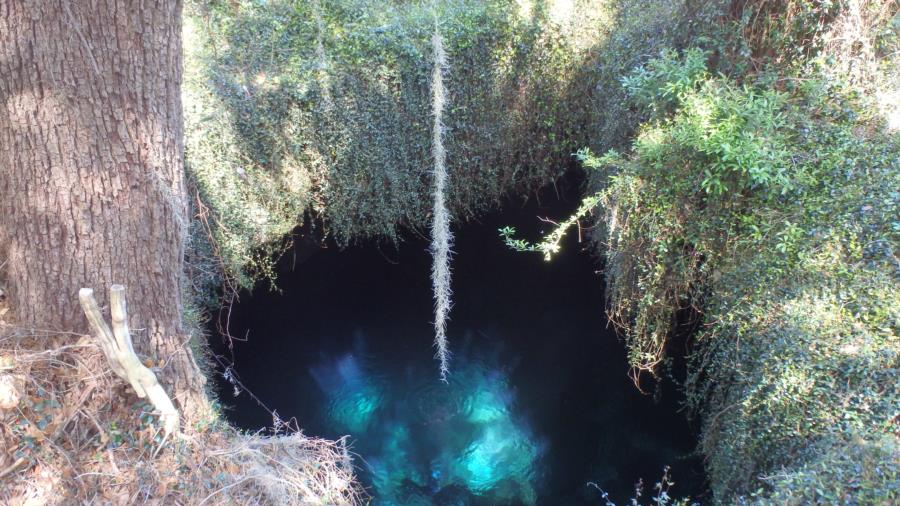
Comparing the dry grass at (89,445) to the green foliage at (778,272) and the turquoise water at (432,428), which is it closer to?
the turquoise water at (432,428)

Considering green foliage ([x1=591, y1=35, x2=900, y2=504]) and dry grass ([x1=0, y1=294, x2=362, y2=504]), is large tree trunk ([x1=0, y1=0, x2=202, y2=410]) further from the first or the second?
green foliage ([x1=591, y1=35, x2=900, y2=504])

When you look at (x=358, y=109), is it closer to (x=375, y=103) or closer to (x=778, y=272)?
(x=375, y=103)

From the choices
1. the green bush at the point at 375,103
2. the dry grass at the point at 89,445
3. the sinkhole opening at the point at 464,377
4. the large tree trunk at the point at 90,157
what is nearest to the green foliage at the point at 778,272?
the sinkhole opening at the point at 464,377

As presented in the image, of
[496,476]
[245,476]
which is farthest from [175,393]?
[496,476]

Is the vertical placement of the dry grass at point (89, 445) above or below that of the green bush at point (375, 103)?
Answer: below

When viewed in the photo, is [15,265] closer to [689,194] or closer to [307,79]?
[307,79]

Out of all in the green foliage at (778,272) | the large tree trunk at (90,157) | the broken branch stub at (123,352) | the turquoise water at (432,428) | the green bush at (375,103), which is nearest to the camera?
the large tree trunk at (90,157)

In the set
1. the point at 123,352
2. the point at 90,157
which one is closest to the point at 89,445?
the point at 123,352
